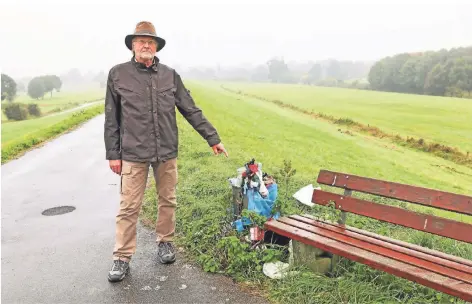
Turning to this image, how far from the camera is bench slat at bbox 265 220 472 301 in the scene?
3070mm

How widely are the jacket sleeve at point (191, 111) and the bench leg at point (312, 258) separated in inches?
59.3

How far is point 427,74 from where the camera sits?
7981 cm

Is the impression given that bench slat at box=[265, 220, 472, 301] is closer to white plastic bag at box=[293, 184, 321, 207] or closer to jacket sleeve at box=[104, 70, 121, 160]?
white plastic bag at box=[293, 184, 321, 207]

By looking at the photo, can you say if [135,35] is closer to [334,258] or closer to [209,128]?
[209,128]

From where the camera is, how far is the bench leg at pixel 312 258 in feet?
13.5

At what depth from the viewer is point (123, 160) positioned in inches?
166

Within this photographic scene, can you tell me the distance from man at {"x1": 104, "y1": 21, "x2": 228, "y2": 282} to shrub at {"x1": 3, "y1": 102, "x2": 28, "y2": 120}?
174ft

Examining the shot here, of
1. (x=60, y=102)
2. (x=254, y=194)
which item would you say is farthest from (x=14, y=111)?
(x=254, y=194)

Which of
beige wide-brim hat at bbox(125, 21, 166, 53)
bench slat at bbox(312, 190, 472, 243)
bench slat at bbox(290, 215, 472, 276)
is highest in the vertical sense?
beige wide-brim hat at bbox(125, 21, 166, 53)

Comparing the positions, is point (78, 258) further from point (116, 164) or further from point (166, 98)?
point (166, 98)

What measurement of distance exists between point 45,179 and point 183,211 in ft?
16.5

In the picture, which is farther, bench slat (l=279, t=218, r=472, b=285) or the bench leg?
the bench leg

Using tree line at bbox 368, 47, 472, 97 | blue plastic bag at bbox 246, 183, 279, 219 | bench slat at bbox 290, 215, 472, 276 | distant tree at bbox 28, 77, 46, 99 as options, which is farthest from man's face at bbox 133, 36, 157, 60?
distant tree at bbox 28, 77, 46, 99

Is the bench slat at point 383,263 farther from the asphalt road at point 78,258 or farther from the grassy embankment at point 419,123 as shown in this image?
the grassy embankment at point 419,123
